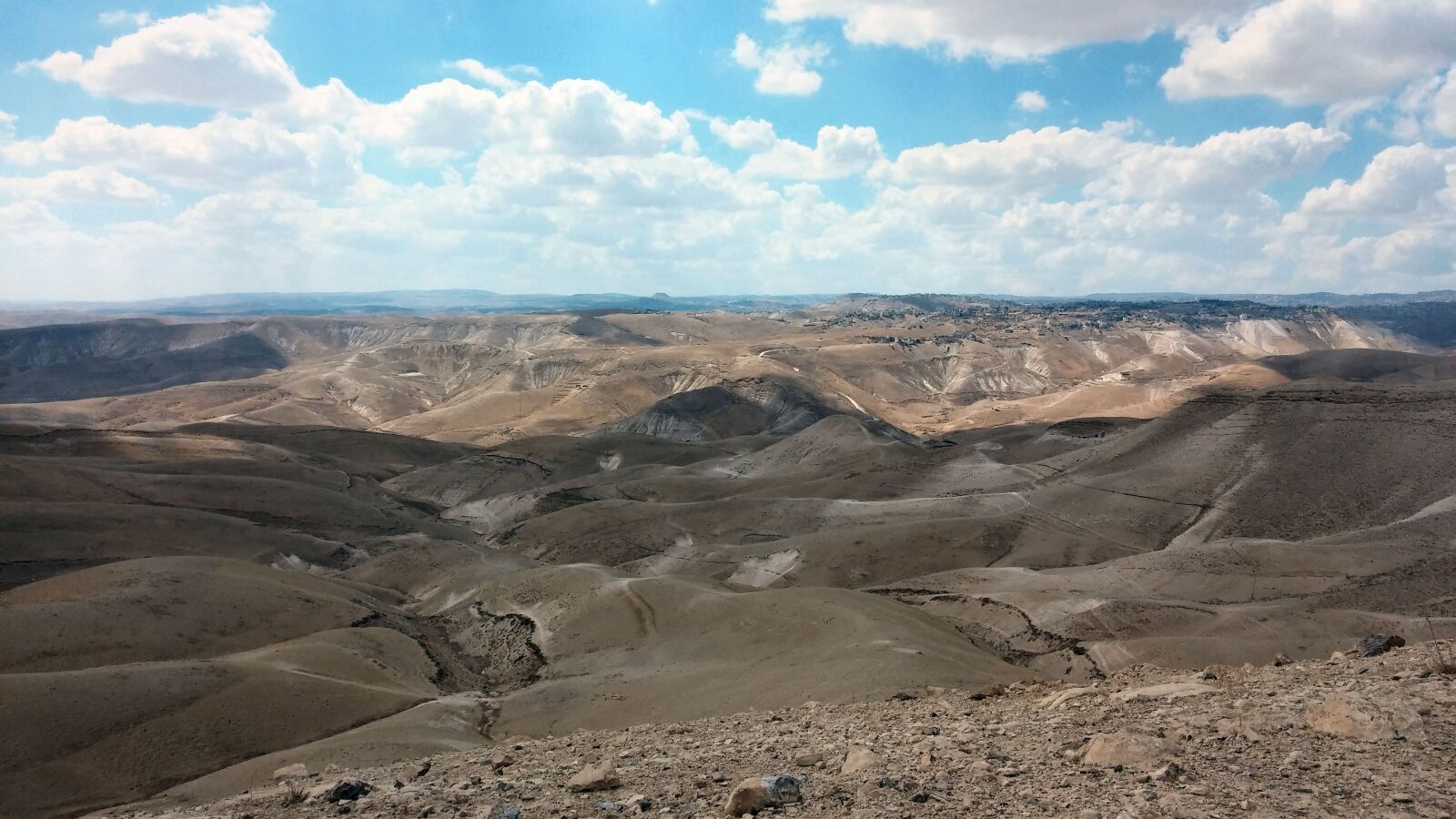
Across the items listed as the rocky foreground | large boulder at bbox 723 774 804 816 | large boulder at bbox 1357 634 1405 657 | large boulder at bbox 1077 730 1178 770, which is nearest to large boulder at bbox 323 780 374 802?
the rocky foreground

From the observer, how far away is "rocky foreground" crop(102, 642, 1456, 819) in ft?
33.2

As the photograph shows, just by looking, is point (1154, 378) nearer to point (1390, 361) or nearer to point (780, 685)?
point (1390, 361)

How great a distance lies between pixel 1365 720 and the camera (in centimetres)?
1166

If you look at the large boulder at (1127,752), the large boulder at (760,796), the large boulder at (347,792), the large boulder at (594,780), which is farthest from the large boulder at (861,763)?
the large boulder at (347,792)

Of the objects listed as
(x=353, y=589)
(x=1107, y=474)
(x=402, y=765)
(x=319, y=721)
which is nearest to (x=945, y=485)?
(x=1107, y=474)

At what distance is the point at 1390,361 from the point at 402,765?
573ft

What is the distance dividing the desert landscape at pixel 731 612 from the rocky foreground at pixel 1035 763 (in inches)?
4.0

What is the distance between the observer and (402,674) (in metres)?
33.6

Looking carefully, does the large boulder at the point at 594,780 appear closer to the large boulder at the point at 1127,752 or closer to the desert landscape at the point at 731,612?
the desert landscape at the point at 731,612

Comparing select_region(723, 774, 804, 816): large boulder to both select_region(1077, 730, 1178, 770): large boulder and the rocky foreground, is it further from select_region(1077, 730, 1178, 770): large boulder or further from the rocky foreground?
select_region(1077, 730, 1178, 770): large boulder

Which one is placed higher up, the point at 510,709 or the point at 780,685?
the point at 780,685

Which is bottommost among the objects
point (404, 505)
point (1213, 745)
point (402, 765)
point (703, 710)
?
point (404, 505)

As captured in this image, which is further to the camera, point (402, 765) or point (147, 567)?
point (147, 567)

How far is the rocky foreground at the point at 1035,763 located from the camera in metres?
10.1
